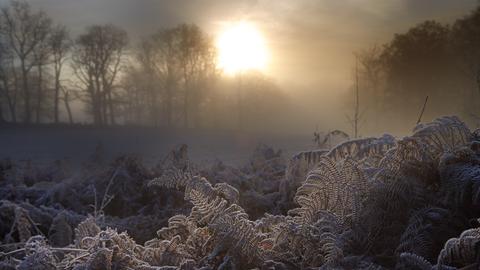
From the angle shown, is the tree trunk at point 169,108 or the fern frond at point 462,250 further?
the tree trunk at point 169,108

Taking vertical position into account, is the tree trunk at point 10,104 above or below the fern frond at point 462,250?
above

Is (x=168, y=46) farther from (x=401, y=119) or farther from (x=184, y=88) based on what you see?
(x=401, y=119)

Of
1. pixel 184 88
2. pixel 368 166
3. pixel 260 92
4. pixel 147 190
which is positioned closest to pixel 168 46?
pixel 184 88

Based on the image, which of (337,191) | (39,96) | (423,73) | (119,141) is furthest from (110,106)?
(337,191)

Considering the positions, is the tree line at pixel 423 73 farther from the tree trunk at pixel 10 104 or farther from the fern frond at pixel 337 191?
the fern frond at pixel 337 191

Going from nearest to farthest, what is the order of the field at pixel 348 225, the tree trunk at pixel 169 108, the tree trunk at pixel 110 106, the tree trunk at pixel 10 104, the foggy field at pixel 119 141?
the field at pixel 348 225 < the foggy field at pixel 119 141 < the tree trunk at pixel 10 104 < the tree trunk at pixel 110 106 < the tree trunk at pixel 169 108

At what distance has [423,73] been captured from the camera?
132 feet

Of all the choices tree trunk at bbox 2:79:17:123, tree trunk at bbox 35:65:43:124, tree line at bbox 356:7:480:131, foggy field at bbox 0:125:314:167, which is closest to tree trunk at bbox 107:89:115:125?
foggy field at bbox 0:125:314:167

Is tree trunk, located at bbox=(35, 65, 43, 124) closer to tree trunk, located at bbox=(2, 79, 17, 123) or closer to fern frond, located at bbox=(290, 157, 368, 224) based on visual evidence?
tree trunk, located at bbox=(2, 79, 17, 123)

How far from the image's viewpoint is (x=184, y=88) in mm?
45250

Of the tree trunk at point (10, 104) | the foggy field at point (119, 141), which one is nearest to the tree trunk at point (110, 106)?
the foggy field at point (119, 141)

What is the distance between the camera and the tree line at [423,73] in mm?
34134

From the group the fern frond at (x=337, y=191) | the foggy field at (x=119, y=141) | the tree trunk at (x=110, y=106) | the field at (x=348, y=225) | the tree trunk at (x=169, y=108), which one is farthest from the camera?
the tree trunk at (x=169, y=108)

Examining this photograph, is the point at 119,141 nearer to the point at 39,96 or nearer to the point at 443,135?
the point at 39,96
